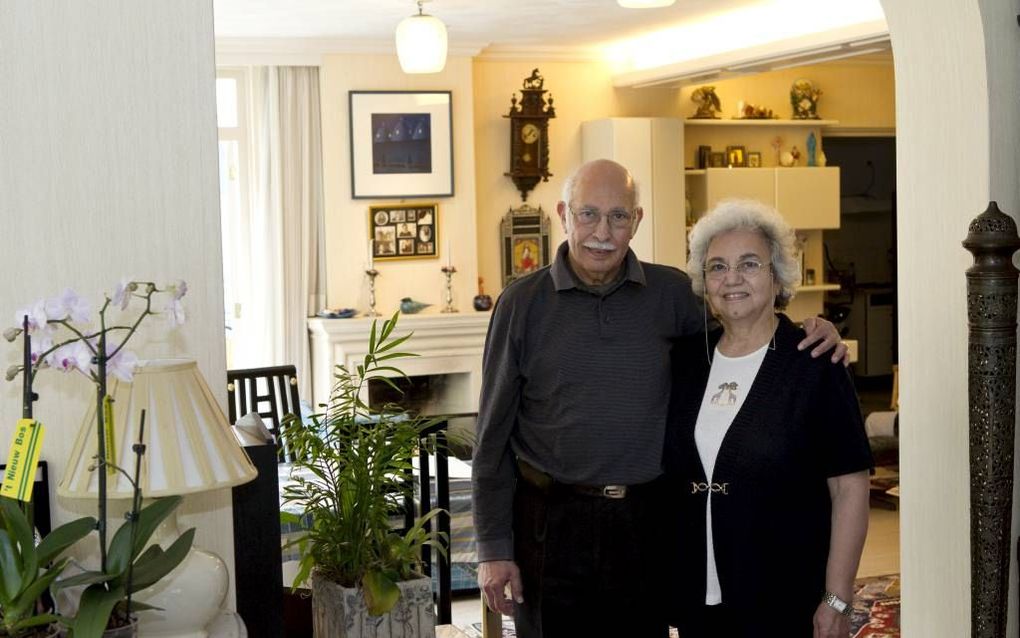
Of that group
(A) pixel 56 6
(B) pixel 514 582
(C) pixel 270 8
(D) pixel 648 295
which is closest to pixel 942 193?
(D) pixel 648 295

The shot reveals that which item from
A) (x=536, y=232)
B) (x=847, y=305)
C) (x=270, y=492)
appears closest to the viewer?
(x=270, y=492)

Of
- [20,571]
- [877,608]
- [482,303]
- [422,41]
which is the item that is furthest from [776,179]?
[20,571]

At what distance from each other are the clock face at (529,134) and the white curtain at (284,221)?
1.36m

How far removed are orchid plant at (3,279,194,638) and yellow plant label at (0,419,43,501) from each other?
5 cm

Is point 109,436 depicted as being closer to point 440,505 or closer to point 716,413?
point 716,413

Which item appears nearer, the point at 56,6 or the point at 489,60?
the point at 56,6

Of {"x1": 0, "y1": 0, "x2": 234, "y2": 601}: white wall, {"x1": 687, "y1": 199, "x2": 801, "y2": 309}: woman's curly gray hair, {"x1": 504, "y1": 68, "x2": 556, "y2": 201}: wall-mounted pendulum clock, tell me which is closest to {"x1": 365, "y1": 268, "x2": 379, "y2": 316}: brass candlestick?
{"x1": 504, "y1": 68, "x2": 556, "y2": 201}: wall-mounted pendulum clock

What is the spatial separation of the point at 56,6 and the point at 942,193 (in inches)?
74.6

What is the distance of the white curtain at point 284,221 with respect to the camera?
25.1 ft

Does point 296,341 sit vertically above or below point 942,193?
below

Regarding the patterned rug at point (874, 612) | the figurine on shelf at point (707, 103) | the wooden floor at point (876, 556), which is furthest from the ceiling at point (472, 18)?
the patterned rug at point (874, 612)

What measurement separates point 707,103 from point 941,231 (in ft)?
19.2

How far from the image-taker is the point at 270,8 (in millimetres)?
6316

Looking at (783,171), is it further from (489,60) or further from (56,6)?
(56,6)
